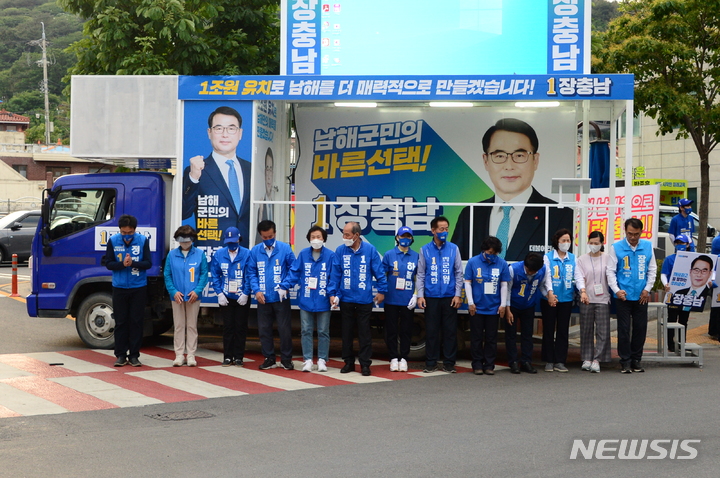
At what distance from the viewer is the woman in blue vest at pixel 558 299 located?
9.81 metres

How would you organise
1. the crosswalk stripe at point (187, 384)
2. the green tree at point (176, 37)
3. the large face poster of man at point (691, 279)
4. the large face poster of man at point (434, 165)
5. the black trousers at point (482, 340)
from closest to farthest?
1. the crosswalk stripe at point (187, 384)
2. the black trousers at point (482, 340)
3. the large face poster of man at point (691, 279)
4. the large face poster of man at point (434, 165)
5. the green tree at point (176, 37)

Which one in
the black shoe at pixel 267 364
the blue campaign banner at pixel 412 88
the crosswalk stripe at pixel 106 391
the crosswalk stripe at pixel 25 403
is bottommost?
the crosswalk stripe at pixel 25 403

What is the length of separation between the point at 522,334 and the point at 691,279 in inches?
124

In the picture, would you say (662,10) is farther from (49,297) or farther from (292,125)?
(49,297)

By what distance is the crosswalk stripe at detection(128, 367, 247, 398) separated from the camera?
27.6 feet

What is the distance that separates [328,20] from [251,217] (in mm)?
3419

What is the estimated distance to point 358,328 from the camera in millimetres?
9898

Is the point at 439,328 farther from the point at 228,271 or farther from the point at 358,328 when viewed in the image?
the point at 228,271

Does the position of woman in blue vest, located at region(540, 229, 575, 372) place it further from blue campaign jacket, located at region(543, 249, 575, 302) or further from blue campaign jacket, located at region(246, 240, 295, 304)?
blue campaign jacket, located at region(246, 240, 295, 304)

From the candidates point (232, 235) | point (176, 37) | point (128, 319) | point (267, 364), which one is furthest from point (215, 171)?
point (176, 37)

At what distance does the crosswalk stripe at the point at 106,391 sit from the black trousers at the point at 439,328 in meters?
3.45

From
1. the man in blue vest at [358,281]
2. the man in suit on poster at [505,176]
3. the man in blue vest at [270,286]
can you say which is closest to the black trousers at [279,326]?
the man in blue vest at [270,286]

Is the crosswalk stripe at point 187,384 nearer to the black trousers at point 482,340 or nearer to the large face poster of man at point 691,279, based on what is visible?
the black trousers at point 482,340

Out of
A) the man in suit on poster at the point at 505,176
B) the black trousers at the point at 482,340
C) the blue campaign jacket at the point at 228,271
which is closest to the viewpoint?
the black trousers at the point at 482,340
